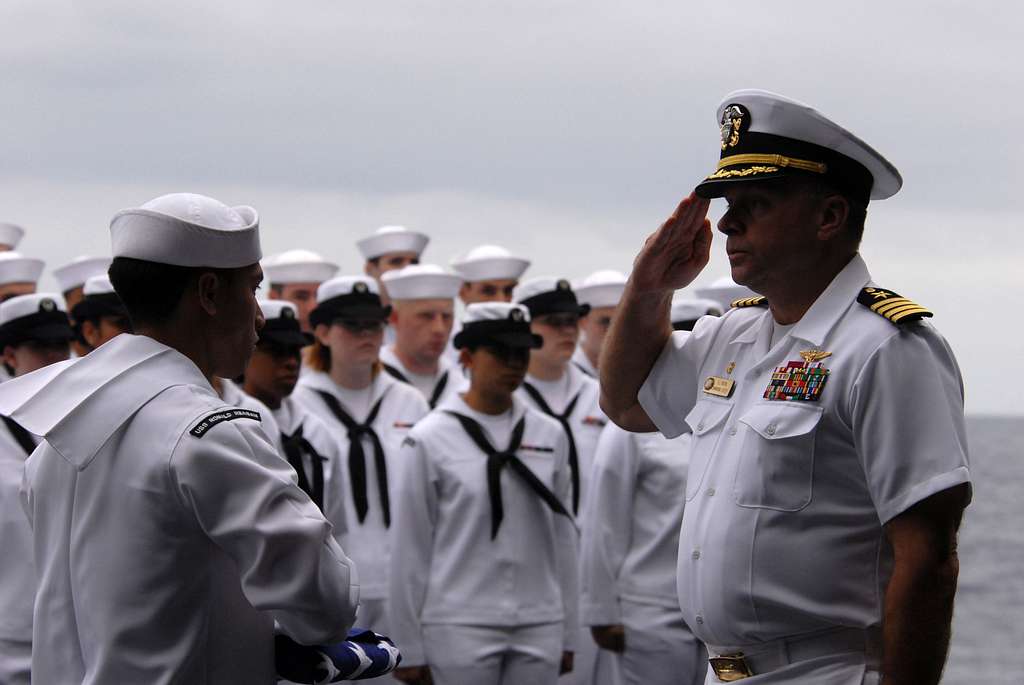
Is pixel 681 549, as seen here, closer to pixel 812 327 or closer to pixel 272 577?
pixel 812 327

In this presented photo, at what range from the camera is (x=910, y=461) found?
3881 mm

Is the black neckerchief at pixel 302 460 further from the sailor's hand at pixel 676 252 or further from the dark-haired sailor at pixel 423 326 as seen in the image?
the sailor's hand at pixel 676 252

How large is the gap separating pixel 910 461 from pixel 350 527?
5273mm

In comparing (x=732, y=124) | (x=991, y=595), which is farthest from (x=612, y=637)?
(x=991, y=595)

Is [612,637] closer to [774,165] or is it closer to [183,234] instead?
[774,165]

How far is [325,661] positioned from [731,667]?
3.65 feet

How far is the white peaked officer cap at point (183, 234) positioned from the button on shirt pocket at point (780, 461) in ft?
4.36

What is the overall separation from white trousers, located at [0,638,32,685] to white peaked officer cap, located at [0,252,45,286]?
558cm

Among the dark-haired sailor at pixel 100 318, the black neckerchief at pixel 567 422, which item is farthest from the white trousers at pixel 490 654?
the dark-haired sailor at pixel 100 318

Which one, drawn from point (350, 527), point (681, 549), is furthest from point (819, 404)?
point (350, 527)

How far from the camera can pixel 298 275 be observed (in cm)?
1226

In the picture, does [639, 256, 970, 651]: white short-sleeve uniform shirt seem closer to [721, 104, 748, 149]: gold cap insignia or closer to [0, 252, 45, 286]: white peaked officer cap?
[721, 104, 748, 149]: gold cap insignia

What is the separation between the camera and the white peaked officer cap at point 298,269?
12.2 m

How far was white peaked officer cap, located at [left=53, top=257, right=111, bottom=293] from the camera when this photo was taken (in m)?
10.9
